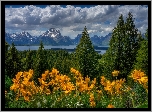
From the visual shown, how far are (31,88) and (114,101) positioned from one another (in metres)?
1.29

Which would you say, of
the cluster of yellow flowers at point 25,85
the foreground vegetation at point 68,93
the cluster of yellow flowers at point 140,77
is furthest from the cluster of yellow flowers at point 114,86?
the cluster of yellow flowers at point 25,85

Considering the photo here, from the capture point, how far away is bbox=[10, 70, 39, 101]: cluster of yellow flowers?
512 centimetres

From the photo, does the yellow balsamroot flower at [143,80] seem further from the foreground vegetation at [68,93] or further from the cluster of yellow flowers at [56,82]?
the cluster of yellow flowers at [56,82]

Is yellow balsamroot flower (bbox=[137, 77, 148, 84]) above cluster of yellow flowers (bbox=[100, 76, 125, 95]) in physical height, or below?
above

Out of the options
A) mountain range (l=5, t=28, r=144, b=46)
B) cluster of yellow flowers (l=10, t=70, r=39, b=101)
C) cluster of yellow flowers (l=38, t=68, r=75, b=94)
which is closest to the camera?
cluster of yellow flowers (l=10, t=70, r=39, b=101)

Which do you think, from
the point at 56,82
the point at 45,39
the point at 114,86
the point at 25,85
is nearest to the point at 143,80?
the point at 114,86

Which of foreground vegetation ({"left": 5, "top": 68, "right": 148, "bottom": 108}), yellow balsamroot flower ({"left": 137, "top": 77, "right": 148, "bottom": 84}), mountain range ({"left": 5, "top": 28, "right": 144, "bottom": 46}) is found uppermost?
mountain range ({"left": 5, "top": 28, "right": 144, "bottom": 46})

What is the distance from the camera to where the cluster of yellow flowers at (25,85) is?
5.12 meters

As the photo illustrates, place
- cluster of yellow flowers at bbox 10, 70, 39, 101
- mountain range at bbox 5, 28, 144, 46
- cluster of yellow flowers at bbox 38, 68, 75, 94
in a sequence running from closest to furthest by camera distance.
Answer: cluster of yellow flowers at bbox 10, 70, 39, 101 → cluster of yellow flowers at bbox 38, 68, 75, 94 → mountain range at bbox 5, 28, 144, 46


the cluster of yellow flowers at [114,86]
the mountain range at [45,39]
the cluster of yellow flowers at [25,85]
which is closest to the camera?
the cluster of yellow flowers at [25,85]

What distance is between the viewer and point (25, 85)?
5.14 m

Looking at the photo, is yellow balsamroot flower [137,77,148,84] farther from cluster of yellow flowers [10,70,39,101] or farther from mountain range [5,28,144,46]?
cluster of yellow flowers [10,70,39,101]

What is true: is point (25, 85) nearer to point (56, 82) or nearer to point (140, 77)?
point (56, 82)

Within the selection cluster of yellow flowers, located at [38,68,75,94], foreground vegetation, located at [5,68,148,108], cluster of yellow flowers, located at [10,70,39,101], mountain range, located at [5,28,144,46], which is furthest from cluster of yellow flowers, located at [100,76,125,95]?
cluster of yellow flowers, located at [10,70,39,101]
